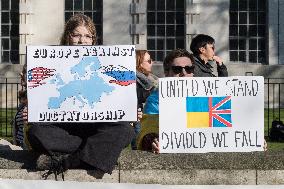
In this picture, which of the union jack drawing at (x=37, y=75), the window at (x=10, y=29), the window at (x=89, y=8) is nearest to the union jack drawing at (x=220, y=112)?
the union jack drawing at (x=37, y=75)

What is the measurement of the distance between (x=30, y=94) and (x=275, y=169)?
1.96 metres

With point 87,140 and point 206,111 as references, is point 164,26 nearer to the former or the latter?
point 206,111

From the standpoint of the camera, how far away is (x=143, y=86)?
25.1ft

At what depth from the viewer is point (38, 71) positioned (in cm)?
590

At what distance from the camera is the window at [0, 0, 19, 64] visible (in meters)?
22.7

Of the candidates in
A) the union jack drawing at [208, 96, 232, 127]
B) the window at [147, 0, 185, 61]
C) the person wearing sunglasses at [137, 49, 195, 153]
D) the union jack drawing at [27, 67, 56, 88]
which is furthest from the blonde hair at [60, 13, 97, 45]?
the window at [147, 0, 185, 61]

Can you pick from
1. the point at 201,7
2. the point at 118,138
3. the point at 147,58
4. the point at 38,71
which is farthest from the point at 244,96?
the point at 201,7

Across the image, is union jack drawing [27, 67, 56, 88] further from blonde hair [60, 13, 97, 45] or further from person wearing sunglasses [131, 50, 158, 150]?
person wearing sunglasses [131, 50, 158, 150]

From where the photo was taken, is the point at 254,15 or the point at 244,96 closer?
the point at 244,96

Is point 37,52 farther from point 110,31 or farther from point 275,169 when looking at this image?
point 110,31

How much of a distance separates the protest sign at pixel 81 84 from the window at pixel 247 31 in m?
16.8

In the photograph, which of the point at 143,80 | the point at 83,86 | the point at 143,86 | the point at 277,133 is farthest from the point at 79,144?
the point at 277,133

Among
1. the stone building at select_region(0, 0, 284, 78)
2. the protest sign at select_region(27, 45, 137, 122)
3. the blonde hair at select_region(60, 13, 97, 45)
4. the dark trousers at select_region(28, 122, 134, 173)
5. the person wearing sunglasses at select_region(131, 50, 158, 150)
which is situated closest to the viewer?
the dark trousers at select_region(28, 122, 134, 173)

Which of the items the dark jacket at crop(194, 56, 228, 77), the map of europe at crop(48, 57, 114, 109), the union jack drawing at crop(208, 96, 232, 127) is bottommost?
the union jack drawing at crop(208, 96, 232, 127)
